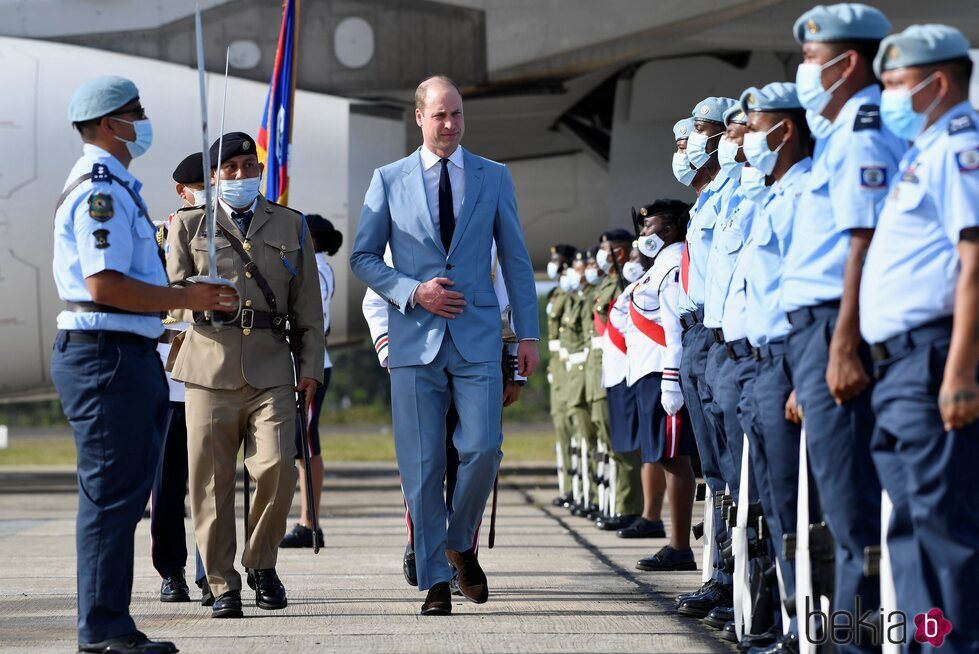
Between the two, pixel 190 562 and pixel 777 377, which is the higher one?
pixel 777 377

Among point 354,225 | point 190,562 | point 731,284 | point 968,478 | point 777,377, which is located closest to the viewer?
point 968,478

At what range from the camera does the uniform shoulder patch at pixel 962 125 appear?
10.8 feet

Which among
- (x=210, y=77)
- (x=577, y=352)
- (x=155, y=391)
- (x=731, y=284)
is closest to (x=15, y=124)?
(x=210, y=77)

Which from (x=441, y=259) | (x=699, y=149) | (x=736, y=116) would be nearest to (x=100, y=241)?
(x=441, y=259)

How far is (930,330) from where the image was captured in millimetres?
3334

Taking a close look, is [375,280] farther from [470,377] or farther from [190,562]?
[190,562]

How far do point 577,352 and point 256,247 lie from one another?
5.58 metres

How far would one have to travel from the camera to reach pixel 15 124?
31.4 ft

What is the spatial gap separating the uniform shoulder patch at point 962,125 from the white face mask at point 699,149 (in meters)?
2.53

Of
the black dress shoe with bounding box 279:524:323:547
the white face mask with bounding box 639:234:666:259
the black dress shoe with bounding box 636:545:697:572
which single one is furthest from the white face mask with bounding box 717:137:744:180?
the black dress shoe with bounding box 279:524:323:547

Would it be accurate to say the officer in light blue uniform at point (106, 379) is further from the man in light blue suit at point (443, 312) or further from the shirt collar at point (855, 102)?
the shirt collar at point (855, 102)

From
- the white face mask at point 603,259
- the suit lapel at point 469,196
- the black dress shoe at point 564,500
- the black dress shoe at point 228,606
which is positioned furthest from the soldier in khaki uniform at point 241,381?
the black dress shoe at point 564,500

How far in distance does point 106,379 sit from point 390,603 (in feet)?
5.57

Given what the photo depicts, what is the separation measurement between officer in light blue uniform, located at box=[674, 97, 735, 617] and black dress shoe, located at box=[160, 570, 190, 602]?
204 centimetres
